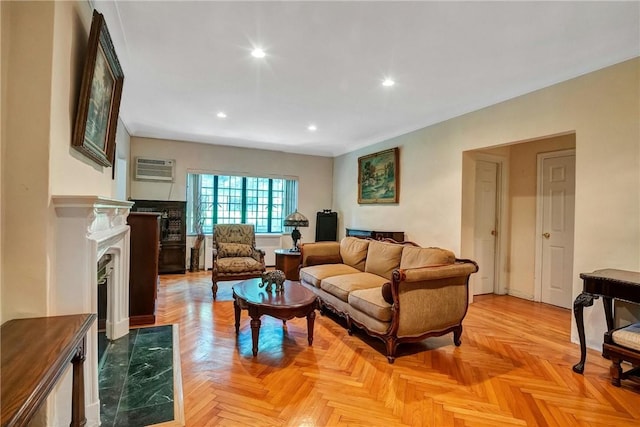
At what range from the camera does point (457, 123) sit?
14.0 ft

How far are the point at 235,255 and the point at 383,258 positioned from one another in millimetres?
2340

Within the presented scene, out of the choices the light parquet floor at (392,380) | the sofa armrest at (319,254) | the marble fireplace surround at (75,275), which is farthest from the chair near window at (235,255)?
the marble fireplace surround at (75,275)

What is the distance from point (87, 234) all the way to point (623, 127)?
4032mm

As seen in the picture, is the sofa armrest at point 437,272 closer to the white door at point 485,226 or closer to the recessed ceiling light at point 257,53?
the white door at point 485,226

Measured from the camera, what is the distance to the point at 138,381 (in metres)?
2.21

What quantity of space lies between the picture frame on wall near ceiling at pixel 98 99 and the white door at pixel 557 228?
5101 millimetres

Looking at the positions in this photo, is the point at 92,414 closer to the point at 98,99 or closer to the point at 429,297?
the point at 98,99

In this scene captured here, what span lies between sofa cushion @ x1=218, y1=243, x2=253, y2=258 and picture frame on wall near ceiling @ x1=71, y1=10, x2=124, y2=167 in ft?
8.40

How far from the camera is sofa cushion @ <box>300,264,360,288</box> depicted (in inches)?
150

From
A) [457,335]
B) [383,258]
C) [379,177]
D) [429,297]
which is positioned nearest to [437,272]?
[429,297]

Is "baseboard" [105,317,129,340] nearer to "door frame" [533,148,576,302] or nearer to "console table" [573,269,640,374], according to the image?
"console table" [573,269,640,374]

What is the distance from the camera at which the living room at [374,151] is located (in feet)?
4.50

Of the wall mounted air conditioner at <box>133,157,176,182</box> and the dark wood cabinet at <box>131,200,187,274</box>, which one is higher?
the wall mounted air conditioner at <box>133,157,176,182</box>

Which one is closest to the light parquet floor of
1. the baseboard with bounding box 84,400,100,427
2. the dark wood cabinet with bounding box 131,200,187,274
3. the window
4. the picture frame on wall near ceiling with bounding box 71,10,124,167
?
the baseboard with bounding box 84,400,100,427
